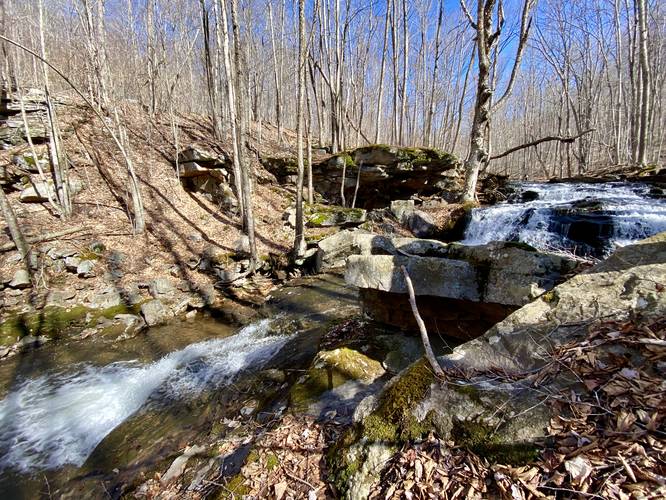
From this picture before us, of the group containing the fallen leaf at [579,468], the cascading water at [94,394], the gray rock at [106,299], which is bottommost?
the cascading water at [94,394]

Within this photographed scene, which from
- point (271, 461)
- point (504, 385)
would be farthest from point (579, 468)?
point (271, 461)

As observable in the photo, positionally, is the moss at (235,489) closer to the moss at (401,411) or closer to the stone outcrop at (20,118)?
the moss at (401,411)

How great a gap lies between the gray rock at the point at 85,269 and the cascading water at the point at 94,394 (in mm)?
3186

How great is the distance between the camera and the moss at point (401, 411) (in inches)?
75.0

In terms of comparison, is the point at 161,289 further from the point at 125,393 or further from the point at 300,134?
the point at 300,134

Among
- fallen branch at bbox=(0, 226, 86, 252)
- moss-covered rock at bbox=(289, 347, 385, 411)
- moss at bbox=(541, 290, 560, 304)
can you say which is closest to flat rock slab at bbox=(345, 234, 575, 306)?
moss at bbox=(541, 290, 560, 304)

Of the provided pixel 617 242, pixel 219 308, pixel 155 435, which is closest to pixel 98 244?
pixel 219 308

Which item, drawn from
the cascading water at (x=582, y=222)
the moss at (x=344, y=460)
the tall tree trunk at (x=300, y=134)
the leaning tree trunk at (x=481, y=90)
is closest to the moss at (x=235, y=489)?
the moss at (x=344, y=460)

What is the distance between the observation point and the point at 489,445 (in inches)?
63.4

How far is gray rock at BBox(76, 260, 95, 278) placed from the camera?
808cm

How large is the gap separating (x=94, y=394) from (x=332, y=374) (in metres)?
4.45

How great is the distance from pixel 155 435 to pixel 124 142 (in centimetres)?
934

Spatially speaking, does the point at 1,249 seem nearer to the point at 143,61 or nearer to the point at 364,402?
the point at 364,402

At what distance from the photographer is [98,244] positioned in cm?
891
